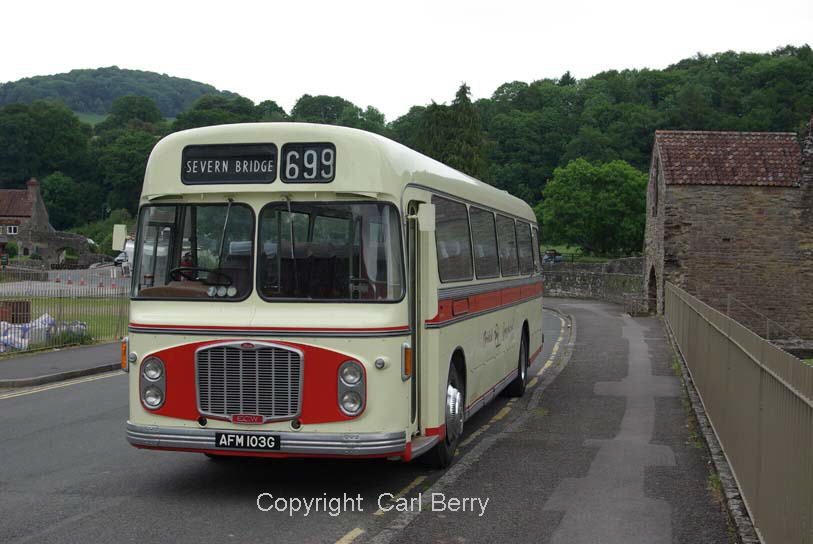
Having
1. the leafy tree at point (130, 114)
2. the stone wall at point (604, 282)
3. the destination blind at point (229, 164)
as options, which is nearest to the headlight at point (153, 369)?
the destination blind at point (229, 164)

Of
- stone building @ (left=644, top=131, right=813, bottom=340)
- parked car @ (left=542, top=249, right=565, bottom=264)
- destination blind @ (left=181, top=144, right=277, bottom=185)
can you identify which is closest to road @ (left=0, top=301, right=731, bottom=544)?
destination blind @ (left=181, top=144, right=277, bottom=185)

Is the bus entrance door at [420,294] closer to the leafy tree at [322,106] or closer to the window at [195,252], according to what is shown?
the window at [195,252]

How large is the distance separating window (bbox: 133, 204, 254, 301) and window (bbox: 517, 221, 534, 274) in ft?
23.3

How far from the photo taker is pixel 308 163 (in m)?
7.91

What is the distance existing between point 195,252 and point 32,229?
362ft

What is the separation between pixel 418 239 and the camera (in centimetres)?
839

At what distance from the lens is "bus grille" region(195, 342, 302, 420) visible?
7676mm

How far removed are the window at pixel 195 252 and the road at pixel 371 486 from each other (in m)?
1.84

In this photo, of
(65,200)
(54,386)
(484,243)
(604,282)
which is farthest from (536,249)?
(65,200)

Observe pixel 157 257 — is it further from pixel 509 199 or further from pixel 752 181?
pixel 752 181

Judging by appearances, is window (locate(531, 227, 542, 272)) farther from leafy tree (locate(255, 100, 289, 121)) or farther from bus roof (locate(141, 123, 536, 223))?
leafy tree (locate(255, 100, 289, 121))

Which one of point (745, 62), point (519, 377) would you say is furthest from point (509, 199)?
point (745, 62)

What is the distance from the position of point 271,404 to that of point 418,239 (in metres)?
2.00

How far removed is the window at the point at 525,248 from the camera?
47.9 feet
